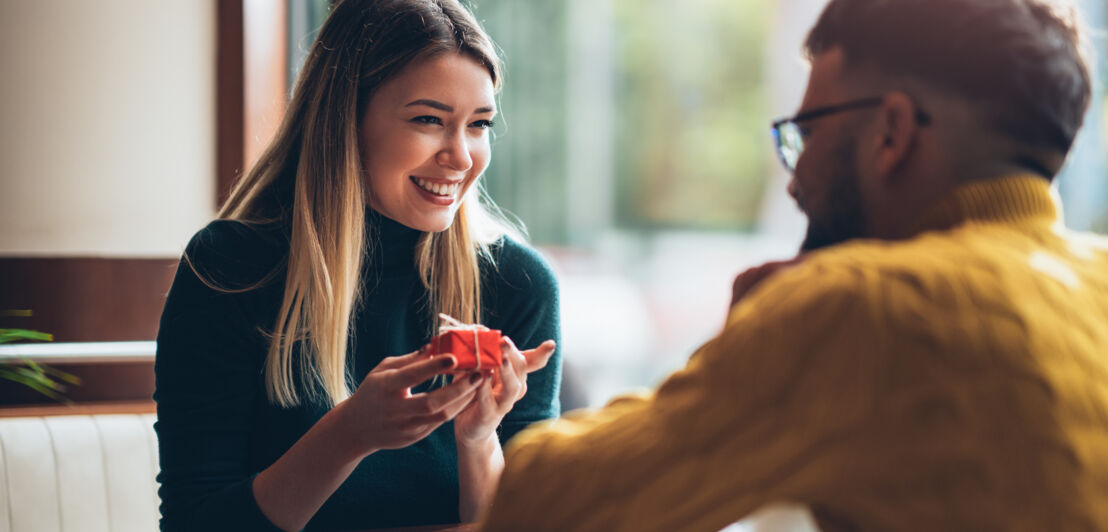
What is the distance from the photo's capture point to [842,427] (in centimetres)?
76

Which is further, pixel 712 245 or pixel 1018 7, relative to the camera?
pixel 712 245

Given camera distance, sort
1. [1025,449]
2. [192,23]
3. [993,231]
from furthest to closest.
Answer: [192,23] → [993,231] → [1025,449]

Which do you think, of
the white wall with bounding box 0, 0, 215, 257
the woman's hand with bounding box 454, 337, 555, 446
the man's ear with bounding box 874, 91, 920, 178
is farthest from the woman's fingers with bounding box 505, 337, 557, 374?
the white wall with bounding box 0, 0, 215, 257

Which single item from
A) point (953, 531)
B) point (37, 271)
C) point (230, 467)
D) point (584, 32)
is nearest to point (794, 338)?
point (953, 531)

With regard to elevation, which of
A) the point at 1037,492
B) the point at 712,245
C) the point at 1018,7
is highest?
the point at 1018,7

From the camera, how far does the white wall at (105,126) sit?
243 cm

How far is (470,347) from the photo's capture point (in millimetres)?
1240

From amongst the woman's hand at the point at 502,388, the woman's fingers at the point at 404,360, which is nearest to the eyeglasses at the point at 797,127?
the woman's hand at the point at 502,388

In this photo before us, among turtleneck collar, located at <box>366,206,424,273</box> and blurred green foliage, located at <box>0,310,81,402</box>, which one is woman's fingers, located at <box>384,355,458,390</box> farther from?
blurred green foliage, located at <box>0,310,81,402</box>

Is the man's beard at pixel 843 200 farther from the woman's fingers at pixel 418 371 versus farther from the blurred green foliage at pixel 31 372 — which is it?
the blurred green foliage at pixel 31 372

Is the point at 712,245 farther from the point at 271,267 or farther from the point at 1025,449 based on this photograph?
the point at 1025,449

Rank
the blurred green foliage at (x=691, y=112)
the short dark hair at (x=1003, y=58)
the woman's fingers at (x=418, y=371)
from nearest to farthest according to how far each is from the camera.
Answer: the short dark hair at (x=1003, y=58), the woman's fingers at (x=418, y=371), the blurred green foliage at (x=691, y=112)

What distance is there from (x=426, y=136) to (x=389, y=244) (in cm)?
24

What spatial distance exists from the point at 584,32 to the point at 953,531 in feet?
14.7
